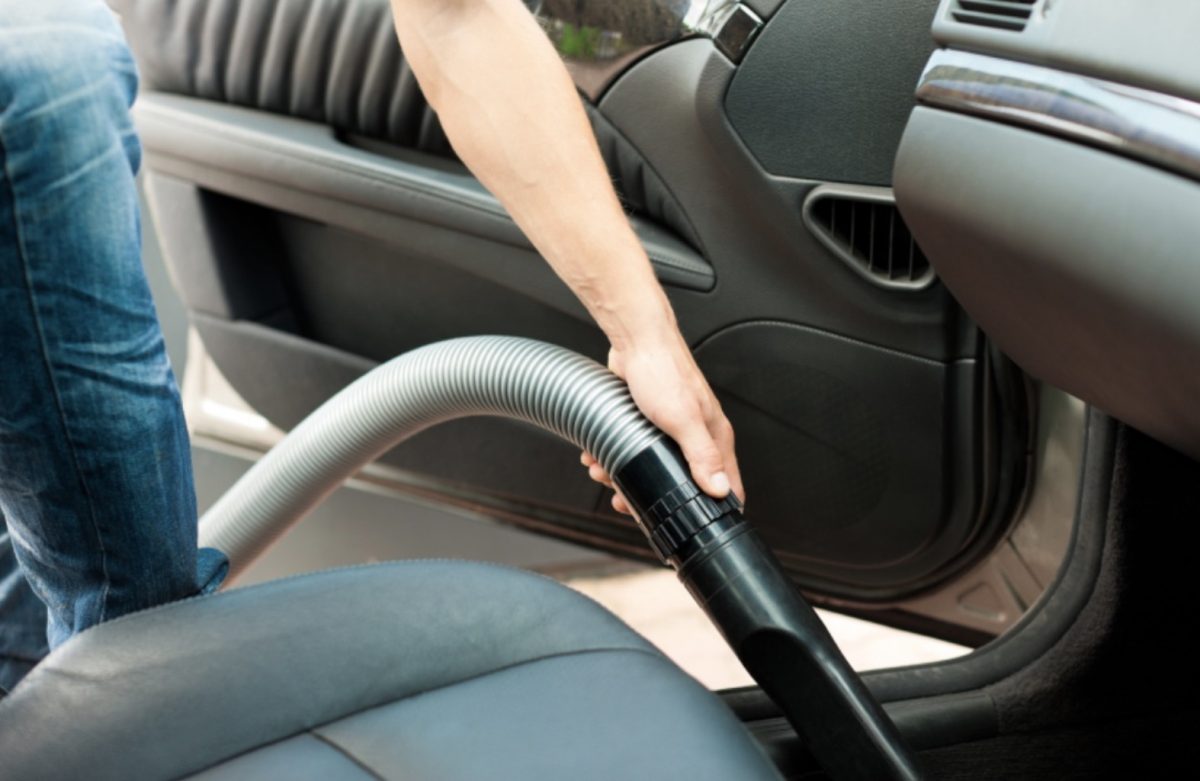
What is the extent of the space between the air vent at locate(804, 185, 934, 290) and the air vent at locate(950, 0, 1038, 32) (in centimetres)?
21

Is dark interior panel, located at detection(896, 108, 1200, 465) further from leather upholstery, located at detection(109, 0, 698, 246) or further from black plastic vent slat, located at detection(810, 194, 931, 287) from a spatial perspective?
leather upholstery, located at detection(109, 0, 698, 246)

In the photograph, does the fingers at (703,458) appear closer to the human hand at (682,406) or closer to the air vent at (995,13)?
the human hand at (682,406)

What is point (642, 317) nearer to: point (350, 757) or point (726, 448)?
point (726, 448)

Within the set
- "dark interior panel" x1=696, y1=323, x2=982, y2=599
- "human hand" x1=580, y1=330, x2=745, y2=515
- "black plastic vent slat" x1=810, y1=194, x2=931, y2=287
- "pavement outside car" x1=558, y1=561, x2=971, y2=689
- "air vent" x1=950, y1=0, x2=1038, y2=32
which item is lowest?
"pavement outside car" x1=558, y1=561, x2=971, y2=689

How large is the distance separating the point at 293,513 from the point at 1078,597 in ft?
2.04

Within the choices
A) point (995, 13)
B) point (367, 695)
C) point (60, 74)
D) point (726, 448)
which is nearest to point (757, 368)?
point (726, 448)

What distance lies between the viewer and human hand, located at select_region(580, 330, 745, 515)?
2.64 feet

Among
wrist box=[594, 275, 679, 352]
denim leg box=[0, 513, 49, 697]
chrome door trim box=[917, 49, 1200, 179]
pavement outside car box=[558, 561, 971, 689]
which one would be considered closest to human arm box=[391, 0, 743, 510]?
wrist box=[594, 275, 679, 352]

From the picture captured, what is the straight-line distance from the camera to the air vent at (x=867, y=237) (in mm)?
947

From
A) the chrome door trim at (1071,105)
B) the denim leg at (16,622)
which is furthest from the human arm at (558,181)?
the denim leg at (16,622)

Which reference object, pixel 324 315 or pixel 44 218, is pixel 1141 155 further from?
pixel 324 315

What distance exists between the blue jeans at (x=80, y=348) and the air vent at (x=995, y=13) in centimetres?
45

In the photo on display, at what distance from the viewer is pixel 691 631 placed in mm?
1549

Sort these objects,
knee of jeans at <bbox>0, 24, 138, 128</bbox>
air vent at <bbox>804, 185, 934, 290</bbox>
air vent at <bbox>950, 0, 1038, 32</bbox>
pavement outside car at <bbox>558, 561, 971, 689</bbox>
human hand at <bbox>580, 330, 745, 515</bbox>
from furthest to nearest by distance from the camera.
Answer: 1. pavement outside car at <bbox>558, 561, 971, 689</bbox>
2. air vent at <bbox>804, 185, 934, 290</bbox>
3. human hand at <bbox>580, 330, 745, 515</bbox>
4. air vent at <bbox>950, 0, 1038, 32</bbox>
5. knee of jeans at <bbox>0, 24, 138, 128</bbox>
